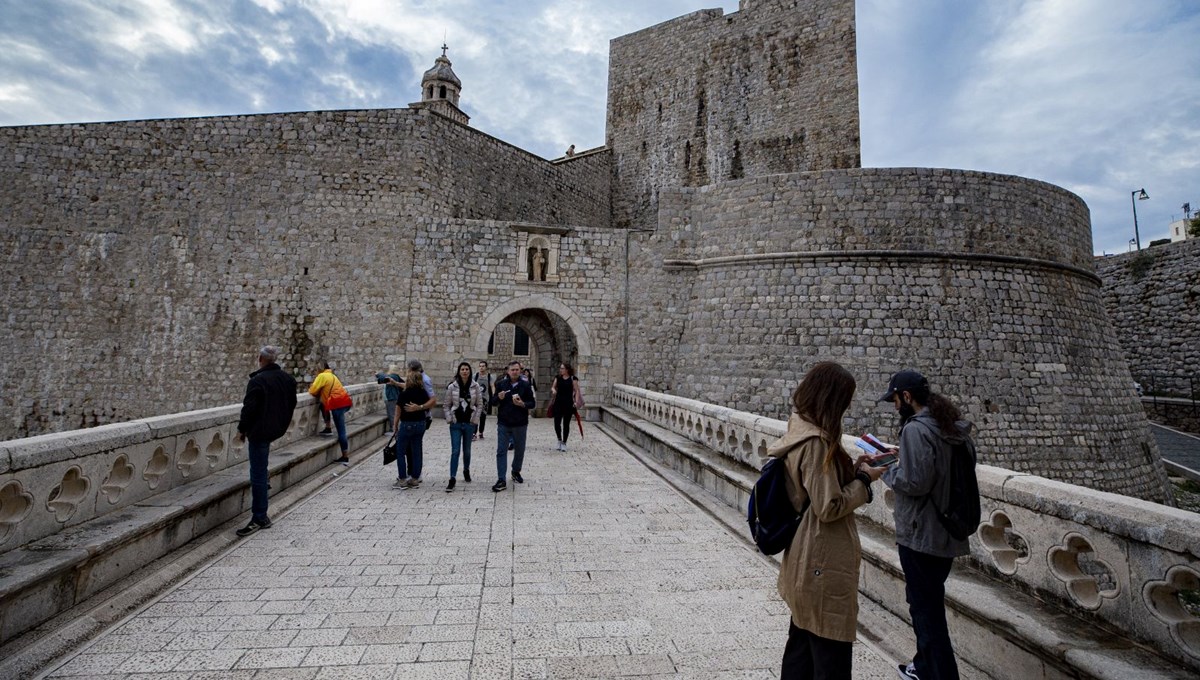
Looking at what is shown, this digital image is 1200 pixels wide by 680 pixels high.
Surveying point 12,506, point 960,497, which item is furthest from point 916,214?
point 12,506

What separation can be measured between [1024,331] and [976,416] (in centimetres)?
241

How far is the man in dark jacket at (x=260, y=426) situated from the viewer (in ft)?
14.5

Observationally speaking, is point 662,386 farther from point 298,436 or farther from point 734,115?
point 734,115

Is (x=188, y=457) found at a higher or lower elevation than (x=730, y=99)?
lower

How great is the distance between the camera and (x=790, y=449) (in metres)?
1.95

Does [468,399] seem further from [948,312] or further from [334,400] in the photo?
[948,312]

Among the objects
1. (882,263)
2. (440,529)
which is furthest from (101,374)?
(882,263)

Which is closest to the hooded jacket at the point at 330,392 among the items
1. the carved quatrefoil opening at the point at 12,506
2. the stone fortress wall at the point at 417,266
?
the carved quatrefoil opening at the point at 12,506

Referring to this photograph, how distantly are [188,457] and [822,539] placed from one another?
5.29 m

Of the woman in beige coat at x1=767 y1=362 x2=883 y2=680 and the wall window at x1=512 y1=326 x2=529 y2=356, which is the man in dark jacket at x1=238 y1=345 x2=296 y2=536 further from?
the wall window at x1=512 y1=326 x2=529 y2=356

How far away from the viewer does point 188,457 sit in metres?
4.63

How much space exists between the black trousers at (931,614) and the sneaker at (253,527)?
4894 millimetres

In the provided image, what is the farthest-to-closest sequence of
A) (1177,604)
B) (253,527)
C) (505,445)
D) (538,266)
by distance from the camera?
(538,266) → (505,445) → (253,527) → (1177,604)

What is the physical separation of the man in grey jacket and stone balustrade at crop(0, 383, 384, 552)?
4.61 metres
